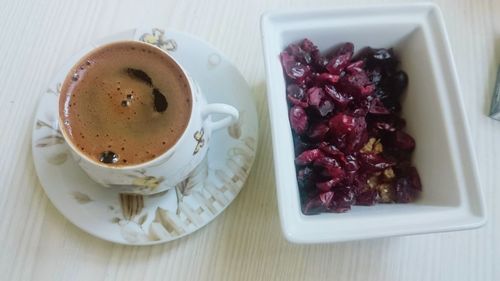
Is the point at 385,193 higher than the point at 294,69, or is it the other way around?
the point at 294,69

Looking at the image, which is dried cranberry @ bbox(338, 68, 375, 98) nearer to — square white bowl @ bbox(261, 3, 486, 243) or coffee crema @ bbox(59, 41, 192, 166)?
square white bowl @ bbox(261, 3, 486, 243)

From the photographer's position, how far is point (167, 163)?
52cm

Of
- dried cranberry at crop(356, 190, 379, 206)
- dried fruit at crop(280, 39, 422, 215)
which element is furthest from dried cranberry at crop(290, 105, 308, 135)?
dried cranberry at crop(356, 190, 379, 206)

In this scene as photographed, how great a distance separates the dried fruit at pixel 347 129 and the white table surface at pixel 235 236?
9cm

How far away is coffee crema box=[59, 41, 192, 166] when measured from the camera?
526mm

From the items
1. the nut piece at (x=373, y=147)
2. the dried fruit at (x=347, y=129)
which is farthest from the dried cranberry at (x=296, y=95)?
the nut piece at (x=373, y=147)

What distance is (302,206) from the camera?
0.55 m

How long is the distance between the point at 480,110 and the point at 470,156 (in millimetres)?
187

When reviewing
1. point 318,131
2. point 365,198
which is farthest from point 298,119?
point 365,198

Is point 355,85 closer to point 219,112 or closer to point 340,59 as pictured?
point 340,59

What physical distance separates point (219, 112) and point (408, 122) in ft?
0.88

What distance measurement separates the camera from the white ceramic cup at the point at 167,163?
510 mm

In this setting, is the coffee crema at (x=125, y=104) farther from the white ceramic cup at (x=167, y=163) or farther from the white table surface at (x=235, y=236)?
the white table surface at (x=235, y=236)

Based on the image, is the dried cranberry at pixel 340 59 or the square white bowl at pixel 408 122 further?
the dried cranberry at pixel 340 59
